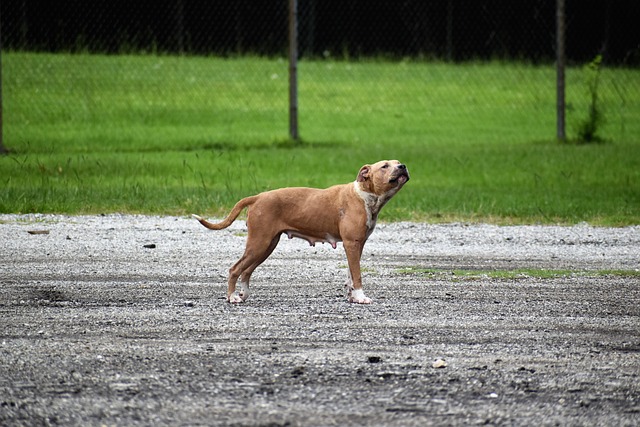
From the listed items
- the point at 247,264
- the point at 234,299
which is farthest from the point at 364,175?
the point at 234,299

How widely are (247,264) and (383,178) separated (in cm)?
116

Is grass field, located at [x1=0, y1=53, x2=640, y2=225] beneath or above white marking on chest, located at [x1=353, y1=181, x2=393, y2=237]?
beneath

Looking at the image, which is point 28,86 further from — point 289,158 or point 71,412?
point 71,412

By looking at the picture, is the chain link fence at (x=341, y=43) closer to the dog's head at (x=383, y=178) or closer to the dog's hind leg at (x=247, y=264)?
the dog's hind leg at (x=247, y=264)

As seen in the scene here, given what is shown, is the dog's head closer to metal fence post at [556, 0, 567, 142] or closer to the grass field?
the grass field

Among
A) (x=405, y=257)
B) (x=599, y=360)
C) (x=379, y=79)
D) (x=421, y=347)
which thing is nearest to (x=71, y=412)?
(x=421, y=347)

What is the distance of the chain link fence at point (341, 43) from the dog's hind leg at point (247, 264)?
11.4 meters

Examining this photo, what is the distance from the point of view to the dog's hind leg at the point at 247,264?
26.8 ft

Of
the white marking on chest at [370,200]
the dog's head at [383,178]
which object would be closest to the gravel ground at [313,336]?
the white marking on chest at [370,200]

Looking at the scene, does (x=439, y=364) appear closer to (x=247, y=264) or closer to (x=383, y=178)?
(x=383, y=178)

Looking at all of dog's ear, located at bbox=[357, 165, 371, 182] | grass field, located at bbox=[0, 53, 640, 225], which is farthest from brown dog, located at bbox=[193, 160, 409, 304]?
grass field, located at bbox=[0, 53, 640, 225]

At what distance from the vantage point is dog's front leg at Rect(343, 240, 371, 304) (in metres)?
8.10

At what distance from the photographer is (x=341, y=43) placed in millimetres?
22141

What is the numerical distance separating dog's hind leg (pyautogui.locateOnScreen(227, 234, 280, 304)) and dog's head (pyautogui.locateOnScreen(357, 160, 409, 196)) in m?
0.74
